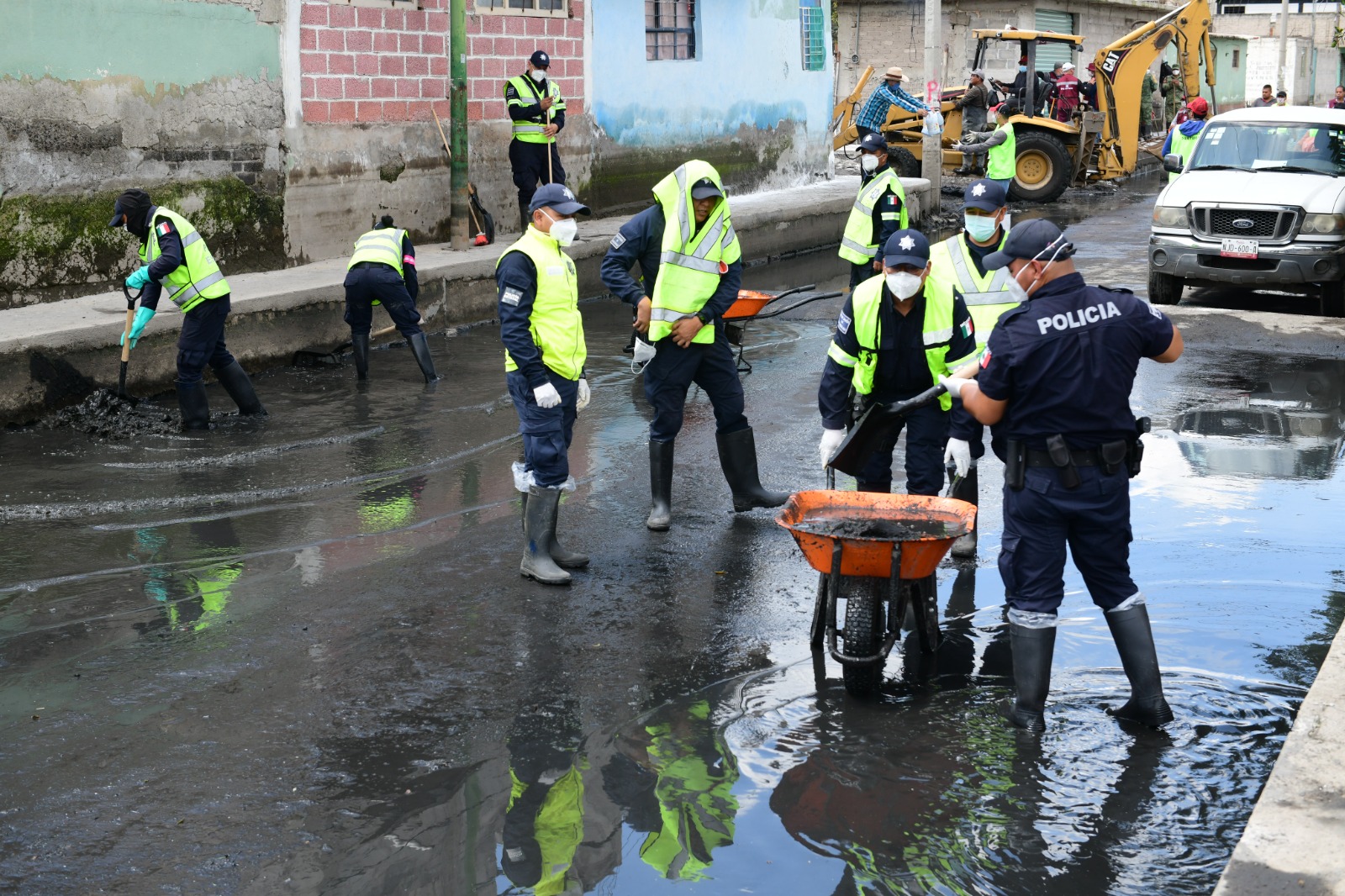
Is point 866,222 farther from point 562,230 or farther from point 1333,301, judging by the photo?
point 1333,301

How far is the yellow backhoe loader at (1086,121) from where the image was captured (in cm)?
2556

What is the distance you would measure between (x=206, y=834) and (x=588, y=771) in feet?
4.08

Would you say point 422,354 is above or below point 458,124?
below

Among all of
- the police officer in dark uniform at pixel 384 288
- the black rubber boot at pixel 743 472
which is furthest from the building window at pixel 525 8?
the black rubber boot at pixel 743 472

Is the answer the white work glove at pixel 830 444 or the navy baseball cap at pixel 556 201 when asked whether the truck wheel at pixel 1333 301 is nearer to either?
the white work glove at pixel 830 444

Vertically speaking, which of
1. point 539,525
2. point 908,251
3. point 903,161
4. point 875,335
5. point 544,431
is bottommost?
point 539,525

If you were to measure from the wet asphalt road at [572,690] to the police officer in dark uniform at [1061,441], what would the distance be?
322 millimetres

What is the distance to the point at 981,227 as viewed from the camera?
7172 millimetres

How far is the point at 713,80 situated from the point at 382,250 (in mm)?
11815

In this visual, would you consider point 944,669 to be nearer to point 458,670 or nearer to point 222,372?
point 458,670

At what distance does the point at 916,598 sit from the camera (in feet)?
18.5

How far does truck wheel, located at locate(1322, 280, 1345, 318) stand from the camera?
13.8 meters

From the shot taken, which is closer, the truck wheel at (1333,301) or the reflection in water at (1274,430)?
the reflection in water at (1274,430)

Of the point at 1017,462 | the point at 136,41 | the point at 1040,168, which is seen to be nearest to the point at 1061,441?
the point at 1017,462
